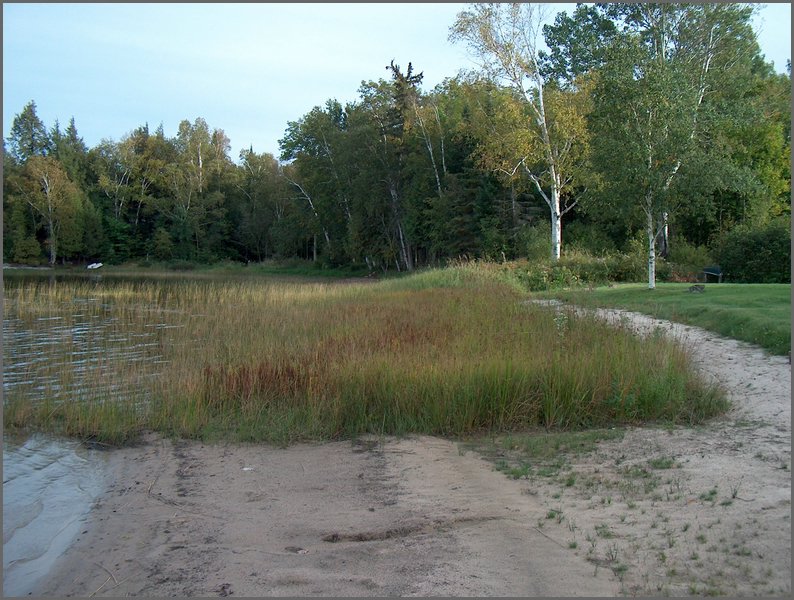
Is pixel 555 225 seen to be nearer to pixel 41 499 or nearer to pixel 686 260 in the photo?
pixel 686 260

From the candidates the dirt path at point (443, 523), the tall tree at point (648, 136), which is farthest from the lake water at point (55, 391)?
the tall tree at point (648, 136)

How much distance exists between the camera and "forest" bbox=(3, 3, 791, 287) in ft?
71.6

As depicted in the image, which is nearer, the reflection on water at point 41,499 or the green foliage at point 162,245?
the reflection on water at point 41,499

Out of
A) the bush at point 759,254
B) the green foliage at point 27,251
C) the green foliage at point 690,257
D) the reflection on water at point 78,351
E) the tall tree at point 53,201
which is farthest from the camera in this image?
the tall tree at point 53,201

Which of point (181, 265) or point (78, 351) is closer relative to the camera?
point (78, 351)

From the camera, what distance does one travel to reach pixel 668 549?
4.89 m

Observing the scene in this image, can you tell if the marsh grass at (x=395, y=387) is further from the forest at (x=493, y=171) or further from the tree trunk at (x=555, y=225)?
the tree trunk at (x=555, y=225)

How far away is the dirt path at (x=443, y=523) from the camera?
4691mm

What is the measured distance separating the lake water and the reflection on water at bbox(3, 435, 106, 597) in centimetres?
1

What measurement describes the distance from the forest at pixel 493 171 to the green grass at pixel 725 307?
2.57 m

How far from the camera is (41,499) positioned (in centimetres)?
721

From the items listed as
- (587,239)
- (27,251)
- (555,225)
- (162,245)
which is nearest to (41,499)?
(555,225)

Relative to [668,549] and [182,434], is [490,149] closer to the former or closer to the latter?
[182,434]

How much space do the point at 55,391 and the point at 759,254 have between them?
24289 mm
